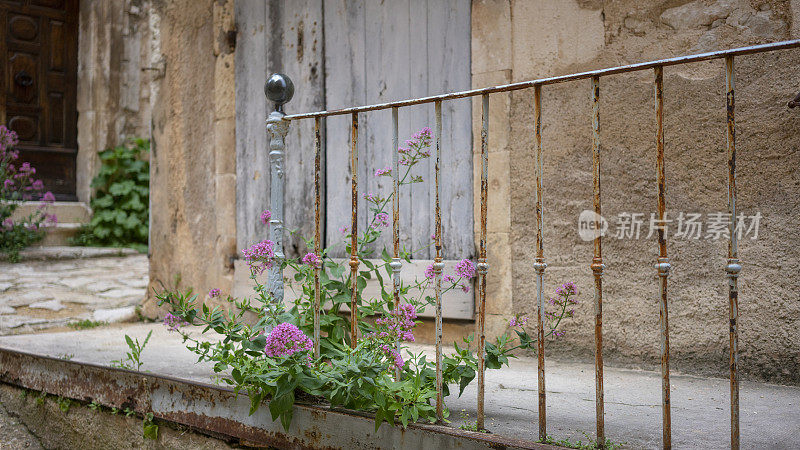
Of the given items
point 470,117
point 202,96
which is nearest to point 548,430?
point 470,117

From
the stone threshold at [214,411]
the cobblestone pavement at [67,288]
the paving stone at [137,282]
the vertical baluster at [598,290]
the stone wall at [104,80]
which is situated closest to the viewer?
the vertical baluster at [598,290]

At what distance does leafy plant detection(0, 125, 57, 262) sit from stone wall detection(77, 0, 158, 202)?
2.70 ft

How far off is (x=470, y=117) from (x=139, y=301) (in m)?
3.33

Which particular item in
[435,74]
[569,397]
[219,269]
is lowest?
[569,397]

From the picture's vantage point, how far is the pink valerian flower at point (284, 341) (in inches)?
69.6

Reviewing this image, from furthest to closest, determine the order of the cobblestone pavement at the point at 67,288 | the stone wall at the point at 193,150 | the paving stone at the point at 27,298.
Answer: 1. the paving stone at the point at 27,298
2. the cobblestone pavement at the point at 67,288
3. the stone wall at the point at 193,150

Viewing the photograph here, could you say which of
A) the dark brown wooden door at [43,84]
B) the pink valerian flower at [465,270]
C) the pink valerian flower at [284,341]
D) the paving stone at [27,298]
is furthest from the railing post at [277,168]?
the dark brown wooden door at [43,84]

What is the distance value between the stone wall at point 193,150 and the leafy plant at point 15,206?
252 centimetres

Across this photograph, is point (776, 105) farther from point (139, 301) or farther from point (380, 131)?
point (139, 301)

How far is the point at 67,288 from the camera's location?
17.4ft

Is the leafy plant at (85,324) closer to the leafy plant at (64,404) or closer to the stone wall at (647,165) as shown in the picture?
the leafy plant at (64,404)

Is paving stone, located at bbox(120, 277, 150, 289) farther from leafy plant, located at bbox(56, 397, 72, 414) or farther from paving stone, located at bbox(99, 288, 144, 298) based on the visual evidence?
leafy plant, located at bbox(56, 397, 72, 414)

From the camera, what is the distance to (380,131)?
3.54m

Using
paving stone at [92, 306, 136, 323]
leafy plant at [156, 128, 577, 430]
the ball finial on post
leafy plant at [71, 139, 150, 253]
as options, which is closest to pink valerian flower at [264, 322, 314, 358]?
leafy plant at [156, 128, 577, 430]
